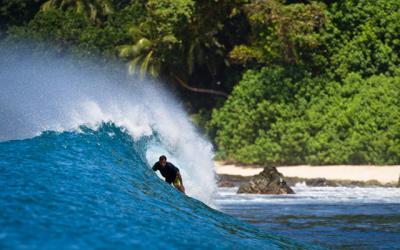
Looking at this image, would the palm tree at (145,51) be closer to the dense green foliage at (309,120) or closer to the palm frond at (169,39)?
the palm frond at (169,39)

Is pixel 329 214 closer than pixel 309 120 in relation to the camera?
Yes

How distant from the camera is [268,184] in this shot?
3091cm

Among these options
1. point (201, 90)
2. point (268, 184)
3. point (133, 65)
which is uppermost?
point (133, 65)

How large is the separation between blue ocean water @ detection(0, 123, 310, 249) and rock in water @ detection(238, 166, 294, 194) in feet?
47.6

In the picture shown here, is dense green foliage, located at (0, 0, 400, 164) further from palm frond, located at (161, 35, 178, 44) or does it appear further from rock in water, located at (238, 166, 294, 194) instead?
rock in water, located at (238, 166, 294, 194)

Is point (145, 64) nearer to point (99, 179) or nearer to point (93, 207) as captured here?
point (99, 179)

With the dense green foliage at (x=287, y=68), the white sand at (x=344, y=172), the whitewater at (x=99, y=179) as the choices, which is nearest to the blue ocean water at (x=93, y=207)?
the whitewater at (x=99, y=179)

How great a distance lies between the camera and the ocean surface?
1734cm

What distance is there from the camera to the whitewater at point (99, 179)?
33.4 feet

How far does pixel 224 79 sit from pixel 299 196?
75.7 feet

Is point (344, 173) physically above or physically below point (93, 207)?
above

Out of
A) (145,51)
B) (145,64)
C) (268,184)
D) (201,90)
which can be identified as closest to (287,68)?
(201,90)

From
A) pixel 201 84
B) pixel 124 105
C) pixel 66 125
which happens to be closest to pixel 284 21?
pixel 201 84

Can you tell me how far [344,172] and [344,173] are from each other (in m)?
0.25
